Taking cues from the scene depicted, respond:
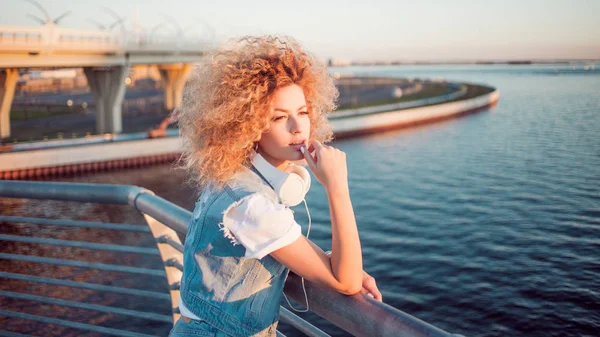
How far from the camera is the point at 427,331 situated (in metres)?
1.54

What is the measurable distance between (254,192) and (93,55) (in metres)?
37.4

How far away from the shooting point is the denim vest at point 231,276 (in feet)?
6.67

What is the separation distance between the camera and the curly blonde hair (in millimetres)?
2165

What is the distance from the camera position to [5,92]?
114 ft

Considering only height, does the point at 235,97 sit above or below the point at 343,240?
above

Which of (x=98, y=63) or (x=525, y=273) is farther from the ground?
(x=98, y=63)

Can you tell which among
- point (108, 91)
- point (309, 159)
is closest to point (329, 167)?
point (309, 159)

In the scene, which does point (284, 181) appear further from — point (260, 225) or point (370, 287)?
point (370, 287)

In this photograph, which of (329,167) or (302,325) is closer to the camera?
(329,167)

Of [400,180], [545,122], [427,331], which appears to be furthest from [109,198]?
[545,122]

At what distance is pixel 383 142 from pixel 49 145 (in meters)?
22.6

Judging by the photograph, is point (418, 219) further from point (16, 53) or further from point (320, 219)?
point (16, 53)

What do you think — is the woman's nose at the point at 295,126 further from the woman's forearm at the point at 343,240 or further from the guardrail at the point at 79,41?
the guardrail at the point at 79,41

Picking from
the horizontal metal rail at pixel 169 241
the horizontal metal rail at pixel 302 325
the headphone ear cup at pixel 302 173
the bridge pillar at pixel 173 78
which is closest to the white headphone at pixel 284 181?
the headphone ear cup at pixel 302 173
